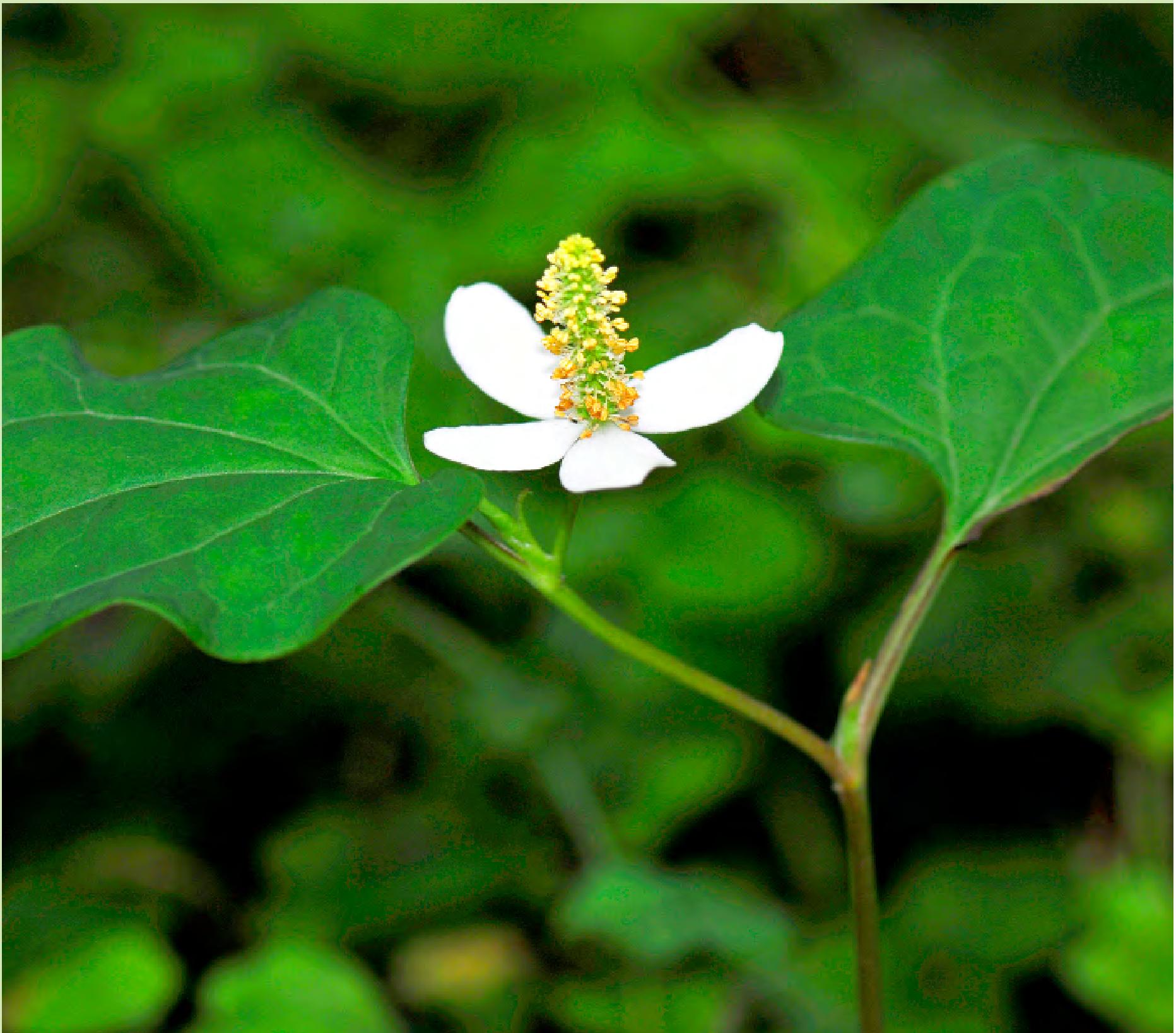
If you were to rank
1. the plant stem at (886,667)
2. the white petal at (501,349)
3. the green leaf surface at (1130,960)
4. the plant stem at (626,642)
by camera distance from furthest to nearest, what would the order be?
the green leaf surface at (1130,960)
the white petal at (501,349)
the plant stem at (886,667)
the plant stem at (626,642)

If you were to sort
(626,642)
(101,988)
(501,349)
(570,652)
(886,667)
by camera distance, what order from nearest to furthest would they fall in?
(626,642), (886,667), (501,349), (101,988), (570,652)

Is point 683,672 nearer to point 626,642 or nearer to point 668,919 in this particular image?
point 626,642

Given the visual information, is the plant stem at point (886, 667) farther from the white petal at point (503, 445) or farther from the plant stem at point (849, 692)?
the white petal at point (503, 445)

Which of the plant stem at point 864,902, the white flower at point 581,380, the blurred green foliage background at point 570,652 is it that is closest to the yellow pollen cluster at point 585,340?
the white flower at point 581,380

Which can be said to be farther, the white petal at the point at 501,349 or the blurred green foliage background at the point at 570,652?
the blurred green foliage background at the point at 570,652

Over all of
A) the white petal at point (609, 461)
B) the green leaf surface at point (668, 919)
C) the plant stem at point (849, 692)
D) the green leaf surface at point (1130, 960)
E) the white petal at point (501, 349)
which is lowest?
the green leaf surface at point (1130, 960)

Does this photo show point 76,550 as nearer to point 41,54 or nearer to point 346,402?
point 346,402

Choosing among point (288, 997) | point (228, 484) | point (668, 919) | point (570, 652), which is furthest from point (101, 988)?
point (228, 484)

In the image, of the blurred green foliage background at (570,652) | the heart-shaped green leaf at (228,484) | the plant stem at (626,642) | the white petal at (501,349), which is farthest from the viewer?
the blurred green foliage background at (570,652)
